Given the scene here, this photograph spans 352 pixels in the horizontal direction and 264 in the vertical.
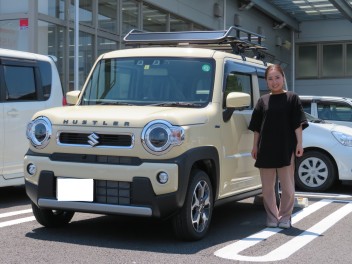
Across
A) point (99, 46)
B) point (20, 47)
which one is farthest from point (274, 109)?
point (99, 46)

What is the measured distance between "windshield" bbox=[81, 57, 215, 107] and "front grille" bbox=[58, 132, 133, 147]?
2.56ft

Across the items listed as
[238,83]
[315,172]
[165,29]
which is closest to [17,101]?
[238,83]

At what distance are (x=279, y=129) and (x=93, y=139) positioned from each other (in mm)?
1996

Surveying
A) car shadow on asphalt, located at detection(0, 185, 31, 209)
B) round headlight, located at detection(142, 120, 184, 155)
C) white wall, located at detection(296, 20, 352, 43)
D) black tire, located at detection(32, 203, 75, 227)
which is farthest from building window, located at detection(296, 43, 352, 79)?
round headlight, located at detection(142, 120, 184, 155)

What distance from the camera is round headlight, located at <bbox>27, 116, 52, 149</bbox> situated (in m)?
5.24

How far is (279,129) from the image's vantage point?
591 centimetres

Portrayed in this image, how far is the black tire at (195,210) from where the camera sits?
5.13 m

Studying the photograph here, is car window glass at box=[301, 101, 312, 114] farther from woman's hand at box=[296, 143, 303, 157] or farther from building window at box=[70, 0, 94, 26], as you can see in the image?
building window at box=[70, 0, 94, 26]

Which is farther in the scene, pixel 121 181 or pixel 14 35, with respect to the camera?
pixel 14 35

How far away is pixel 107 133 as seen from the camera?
504 centimetres

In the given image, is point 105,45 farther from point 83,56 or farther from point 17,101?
point 17,101

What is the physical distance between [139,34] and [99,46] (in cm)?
789

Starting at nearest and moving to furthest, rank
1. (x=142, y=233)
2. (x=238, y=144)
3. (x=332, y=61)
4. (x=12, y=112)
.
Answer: (x=142, y=233) → (x=238, y=144) → (x=12, y=112) → (x=332, y=61)

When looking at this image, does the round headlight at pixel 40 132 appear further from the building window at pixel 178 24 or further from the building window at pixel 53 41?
the building window at pixel 178 24
